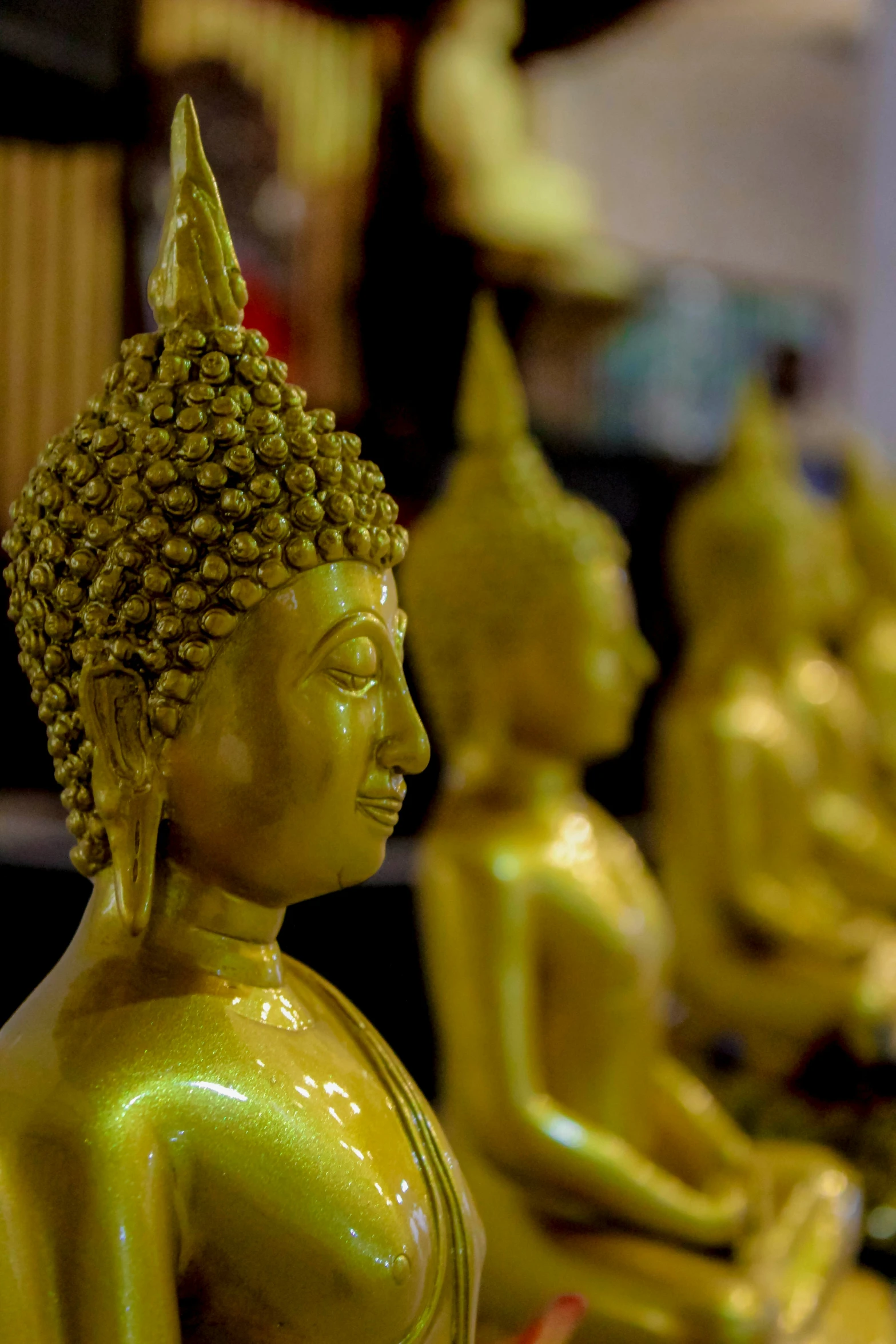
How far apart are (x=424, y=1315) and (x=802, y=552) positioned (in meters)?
1.79

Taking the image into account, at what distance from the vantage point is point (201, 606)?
3.11 ft

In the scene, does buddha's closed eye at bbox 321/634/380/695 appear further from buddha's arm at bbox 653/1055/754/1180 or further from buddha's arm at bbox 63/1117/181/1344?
buddha's arm at bbox 653/1055/754/1180

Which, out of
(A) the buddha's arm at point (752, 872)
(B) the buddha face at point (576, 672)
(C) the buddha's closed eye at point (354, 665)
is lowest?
(A) the buddha's arm at point (752, 872)

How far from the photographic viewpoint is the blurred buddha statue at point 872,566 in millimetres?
3191

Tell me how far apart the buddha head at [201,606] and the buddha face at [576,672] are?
72cm

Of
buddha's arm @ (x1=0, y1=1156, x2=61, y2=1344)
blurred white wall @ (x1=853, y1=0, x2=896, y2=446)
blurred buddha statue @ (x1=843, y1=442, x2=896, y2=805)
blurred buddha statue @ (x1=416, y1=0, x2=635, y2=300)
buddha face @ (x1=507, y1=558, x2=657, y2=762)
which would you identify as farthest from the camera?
blurred white wall @ (x1=853, y1=0, x2=896, y2=446)

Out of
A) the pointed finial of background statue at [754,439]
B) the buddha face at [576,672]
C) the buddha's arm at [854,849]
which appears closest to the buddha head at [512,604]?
the buddha face at [576,672]

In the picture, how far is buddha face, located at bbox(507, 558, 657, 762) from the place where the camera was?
171cm

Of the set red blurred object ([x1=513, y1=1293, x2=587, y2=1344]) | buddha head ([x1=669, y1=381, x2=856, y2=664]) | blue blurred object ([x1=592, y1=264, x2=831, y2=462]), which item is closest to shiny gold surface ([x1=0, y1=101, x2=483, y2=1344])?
red blurred object ([x1=513, y1=1293, x2=587, y2=1344])

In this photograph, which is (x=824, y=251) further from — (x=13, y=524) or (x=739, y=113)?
(x=13, y=524)

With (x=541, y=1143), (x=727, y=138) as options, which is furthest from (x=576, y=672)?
(x=727, y=138)

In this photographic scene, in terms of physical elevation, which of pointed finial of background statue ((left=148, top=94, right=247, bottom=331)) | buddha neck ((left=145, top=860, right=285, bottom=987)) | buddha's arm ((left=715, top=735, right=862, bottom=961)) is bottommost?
buddha's arm ((left=715, top=735, right=862, bottom=961))

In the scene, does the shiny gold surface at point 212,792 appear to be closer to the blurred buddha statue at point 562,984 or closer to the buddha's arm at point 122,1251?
the buddha's arm at point 122,1251

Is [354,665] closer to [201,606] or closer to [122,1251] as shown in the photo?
[201,606]
